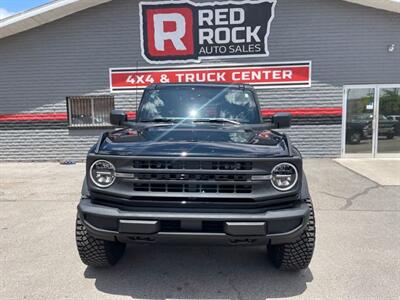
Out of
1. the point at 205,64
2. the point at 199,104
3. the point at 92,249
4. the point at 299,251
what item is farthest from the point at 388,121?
the point at 92,249

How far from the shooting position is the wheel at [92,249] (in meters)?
3.17

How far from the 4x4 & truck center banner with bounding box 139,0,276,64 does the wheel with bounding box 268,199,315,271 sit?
8099 mm

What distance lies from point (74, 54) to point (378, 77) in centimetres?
951

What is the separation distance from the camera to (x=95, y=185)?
9.24 feet

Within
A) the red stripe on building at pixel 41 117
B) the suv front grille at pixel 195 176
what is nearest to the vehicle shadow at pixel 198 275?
the suv front grille at pixel 195 176

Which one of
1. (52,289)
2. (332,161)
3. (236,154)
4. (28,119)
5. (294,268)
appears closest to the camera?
(236,154)

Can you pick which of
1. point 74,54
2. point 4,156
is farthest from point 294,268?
point 4,156

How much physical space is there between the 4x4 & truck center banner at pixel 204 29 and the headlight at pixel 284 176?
26.8 feet

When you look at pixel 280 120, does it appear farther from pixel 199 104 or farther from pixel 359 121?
pixel 359 121

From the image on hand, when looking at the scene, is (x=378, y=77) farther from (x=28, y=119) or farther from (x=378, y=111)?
(x=28, y=119)

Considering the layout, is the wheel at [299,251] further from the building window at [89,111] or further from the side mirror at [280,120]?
the building window at [89,111]

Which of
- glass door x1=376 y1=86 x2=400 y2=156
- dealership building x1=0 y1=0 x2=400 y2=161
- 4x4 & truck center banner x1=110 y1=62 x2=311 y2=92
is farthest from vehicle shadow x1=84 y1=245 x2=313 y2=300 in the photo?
glass door x1=376 y1=86 x2=400 y2=156

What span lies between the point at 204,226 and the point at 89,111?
30.5 feet

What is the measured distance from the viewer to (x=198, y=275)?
330 centimetres
